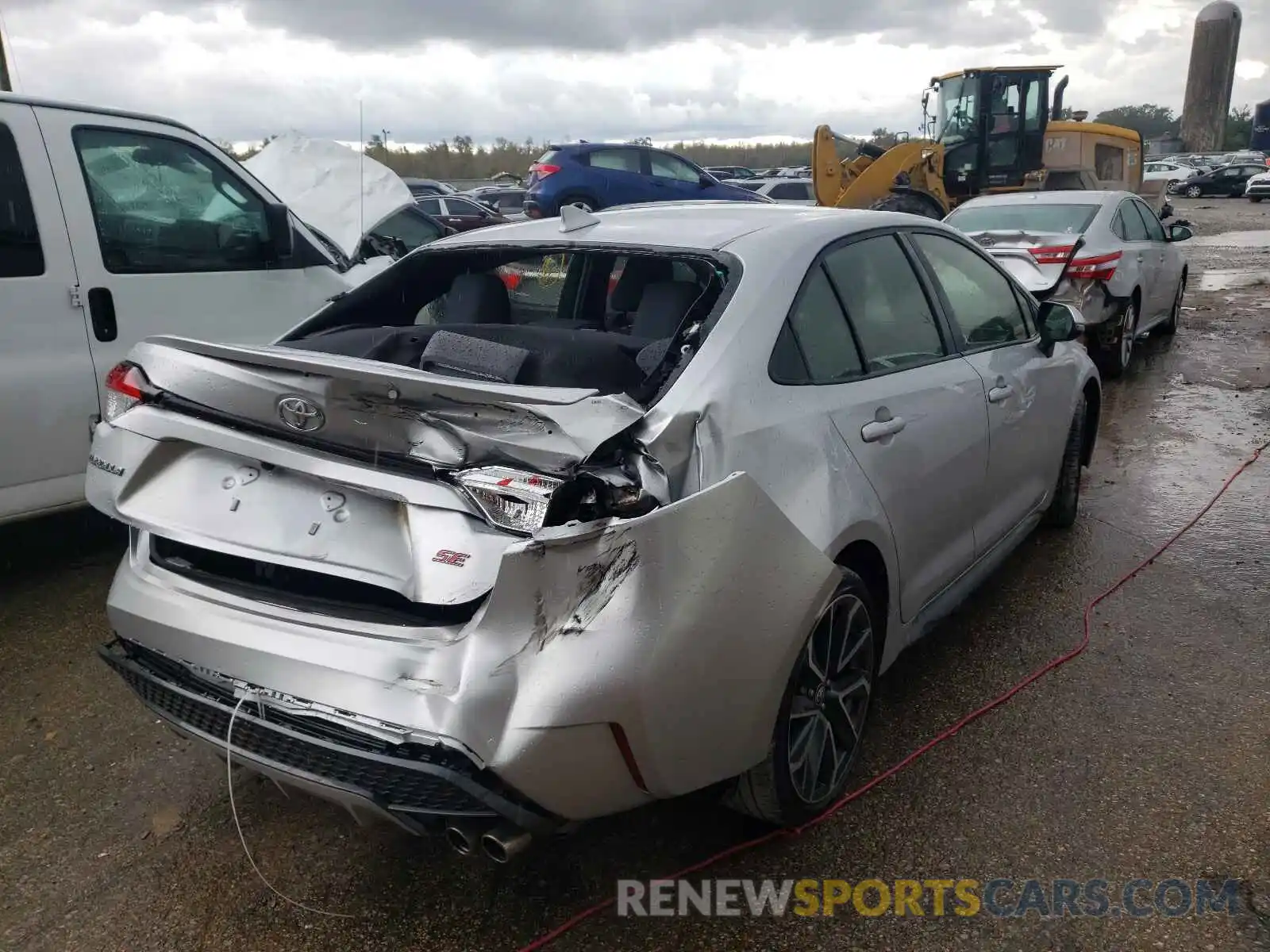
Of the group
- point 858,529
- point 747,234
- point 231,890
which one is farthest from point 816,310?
point 231,890

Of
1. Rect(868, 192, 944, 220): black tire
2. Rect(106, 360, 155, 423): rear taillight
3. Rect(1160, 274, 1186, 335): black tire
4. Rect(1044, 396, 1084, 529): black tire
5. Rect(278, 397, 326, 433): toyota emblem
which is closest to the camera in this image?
Rect(278, 397, 326, 433): toyota emblem

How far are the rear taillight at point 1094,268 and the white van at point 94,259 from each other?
5861 mm

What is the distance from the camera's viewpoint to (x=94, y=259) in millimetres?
4105

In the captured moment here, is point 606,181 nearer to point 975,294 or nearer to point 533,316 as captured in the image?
point 975,294

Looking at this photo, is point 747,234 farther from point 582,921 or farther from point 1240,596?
point 1240,596

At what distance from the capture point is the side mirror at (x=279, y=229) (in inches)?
187

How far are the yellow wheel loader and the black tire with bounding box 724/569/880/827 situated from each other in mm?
11785

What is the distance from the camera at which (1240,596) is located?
4039 mm

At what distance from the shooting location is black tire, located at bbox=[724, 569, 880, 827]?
2.38 m

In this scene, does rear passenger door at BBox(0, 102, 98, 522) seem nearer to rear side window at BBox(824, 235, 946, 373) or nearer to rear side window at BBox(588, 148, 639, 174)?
rear side window at BBox(824, 235, 946, 373)

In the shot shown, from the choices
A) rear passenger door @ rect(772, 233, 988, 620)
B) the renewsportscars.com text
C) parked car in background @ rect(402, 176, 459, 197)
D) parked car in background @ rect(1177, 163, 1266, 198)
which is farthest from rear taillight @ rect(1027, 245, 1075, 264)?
parked car in background @ rect(1177, 163, 1266, 198)

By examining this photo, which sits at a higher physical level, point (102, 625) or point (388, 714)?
point (388, 714)

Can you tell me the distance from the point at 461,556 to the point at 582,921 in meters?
1.00

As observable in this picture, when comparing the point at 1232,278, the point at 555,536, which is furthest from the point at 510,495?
the point at 1232,278
